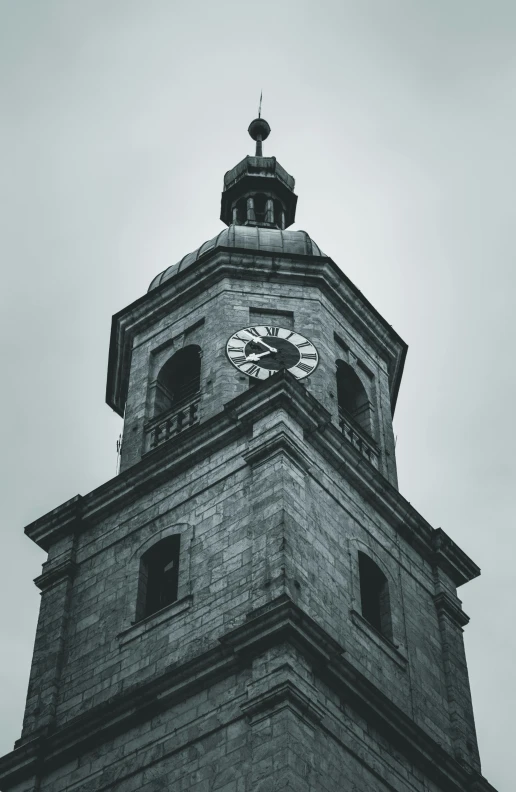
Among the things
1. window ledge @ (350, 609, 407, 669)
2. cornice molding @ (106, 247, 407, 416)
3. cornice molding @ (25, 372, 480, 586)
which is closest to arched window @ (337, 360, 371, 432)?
cornice molding @ (106, 247, 407, 416)

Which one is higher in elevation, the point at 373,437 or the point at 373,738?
the point at 373,437

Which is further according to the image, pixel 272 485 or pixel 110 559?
pixel 110 559

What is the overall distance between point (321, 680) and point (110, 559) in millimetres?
6512

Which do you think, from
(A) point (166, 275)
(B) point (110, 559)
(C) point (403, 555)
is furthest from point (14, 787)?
(A) point (166, 275)

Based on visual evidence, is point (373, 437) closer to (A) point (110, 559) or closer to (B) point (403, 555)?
(B) point (403, 555)

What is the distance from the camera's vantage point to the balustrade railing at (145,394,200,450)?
33500 mm

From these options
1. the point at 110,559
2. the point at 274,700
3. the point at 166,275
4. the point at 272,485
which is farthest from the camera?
the point at 166,275

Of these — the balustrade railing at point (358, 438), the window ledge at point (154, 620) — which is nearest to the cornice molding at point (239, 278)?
the balustrade railing at point (358, 438)

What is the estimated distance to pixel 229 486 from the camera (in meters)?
30.2

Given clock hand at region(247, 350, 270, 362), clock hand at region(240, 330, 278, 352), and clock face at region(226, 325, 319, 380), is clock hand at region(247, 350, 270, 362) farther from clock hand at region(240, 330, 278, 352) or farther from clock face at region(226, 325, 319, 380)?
clock hand at region(240, 330, 278, 352)

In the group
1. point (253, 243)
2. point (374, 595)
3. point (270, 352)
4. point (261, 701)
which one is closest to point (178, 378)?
point (270, 352)

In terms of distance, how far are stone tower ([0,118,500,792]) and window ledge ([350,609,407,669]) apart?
60 millimetres

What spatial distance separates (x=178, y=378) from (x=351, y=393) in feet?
12.7

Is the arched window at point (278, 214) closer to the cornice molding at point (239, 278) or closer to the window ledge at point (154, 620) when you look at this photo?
the cornice molding at point (239, 278)
